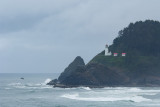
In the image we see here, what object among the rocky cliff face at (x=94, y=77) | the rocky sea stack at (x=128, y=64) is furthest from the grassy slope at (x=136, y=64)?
the rocky cliff face at (x=94, y=77)

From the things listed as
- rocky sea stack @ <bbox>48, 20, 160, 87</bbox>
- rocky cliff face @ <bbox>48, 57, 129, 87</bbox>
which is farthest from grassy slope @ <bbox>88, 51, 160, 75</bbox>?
rocky cliff face @ <bbox>48, 57, 129, 87</bbox>

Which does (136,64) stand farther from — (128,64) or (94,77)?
(94,77)

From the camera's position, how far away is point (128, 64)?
11025 cm

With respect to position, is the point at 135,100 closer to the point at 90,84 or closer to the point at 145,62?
the point at 90,84

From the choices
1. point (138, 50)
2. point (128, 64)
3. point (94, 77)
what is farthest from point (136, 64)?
point (94, 77)

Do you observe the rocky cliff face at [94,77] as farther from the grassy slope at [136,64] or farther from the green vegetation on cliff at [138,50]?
the green vegetation on cliff at [138,50]

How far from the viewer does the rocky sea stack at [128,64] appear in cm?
10050

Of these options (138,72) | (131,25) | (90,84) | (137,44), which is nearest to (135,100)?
(90,84)

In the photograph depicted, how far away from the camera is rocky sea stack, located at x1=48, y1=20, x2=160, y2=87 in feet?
330

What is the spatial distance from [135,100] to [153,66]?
47.9 m

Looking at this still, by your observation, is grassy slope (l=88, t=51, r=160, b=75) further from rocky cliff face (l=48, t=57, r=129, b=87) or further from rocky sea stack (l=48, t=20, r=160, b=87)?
rocky cliff face (l=48, t=57, r=129, b=87)

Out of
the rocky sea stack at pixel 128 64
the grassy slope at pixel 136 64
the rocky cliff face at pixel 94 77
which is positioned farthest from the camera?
the grassy slope at pixel 136 64

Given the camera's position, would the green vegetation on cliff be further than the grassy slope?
Yes

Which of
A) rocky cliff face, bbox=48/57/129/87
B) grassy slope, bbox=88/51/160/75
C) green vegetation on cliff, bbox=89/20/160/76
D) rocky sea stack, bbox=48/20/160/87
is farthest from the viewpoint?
green vegetation on cliff, bbox=89/20/160/76
